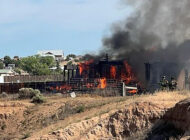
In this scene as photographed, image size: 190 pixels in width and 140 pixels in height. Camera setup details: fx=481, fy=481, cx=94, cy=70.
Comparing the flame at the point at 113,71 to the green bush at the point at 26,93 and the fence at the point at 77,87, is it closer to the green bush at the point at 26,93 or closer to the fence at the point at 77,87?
the fence at the point at 77,87

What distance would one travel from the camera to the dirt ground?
2862 centimetres

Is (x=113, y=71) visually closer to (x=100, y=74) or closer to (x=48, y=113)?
(x=100, y=74)

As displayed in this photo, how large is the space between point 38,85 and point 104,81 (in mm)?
7456

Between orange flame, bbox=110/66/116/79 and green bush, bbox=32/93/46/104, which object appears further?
orange flame, bbox=110/66/116/79

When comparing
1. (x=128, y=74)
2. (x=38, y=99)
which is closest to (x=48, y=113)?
(x=38, y=99)

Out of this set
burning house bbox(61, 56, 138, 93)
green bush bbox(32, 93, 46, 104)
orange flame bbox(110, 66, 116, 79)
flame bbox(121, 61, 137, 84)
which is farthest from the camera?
orange flame bbox(110, 66, 116, 79)

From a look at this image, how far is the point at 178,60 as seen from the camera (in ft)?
144

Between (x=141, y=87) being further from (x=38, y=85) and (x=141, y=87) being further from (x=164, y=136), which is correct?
(x=164, y=136)

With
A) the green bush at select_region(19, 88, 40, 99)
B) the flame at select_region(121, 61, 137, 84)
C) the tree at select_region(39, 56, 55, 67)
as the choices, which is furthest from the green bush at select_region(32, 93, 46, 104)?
the tree at select_region(39, 56, 55, 67)

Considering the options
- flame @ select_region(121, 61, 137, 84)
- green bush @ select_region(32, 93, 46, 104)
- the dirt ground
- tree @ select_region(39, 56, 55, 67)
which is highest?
tree @ select_region(39, 56, 55, 67)

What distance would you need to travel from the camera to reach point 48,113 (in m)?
34.7

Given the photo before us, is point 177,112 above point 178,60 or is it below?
below

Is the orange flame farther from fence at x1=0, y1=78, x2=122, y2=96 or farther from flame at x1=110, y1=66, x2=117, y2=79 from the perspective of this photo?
fence at x1=0, y1=78, x2=122, y2=96

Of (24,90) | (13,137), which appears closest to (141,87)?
(24,90)
